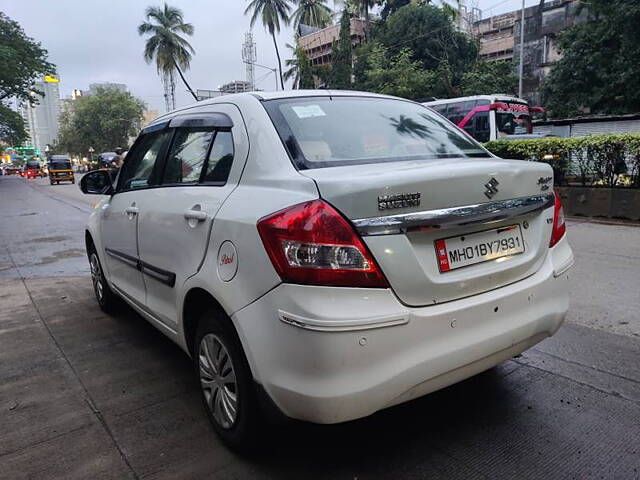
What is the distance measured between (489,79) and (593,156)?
75.8 feet

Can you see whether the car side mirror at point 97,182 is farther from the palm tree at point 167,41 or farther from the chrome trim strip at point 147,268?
the palm tree at point 167,41

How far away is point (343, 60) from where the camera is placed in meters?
36.9

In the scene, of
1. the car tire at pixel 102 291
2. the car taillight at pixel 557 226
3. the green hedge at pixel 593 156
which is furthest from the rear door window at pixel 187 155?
the green hedge at pixel 593 156

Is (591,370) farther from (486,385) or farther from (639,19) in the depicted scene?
(639,19)

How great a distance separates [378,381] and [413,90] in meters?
29.2

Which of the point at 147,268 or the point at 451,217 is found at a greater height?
the point at 451,217

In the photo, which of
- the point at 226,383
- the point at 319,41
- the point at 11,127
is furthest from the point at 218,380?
the point at 319,41

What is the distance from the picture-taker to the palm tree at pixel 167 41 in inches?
1720

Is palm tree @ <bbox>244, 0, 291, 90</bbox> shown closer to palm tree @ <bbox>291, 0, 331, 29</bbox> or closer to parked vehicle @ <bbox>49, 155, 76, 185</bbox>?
palm tree @ <bbox>291, 0, 331, 29</bbox>

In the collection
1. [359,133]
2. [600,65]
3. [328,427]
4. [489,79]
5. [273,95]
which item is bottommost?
[328,427]

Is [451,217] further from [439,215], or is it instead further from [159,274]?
[159,274]

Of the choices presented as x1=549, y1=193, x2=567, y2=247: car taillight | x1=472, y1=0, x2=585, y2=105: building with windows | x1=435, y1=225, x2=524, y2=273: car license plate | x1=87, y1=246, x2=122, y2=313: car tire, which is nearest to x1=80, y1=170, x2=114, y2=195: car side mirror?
x1=87, y1=246, x2=122, y2=313: car tire

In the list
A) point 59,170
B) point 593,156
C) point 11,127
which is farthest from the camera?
point 11,127

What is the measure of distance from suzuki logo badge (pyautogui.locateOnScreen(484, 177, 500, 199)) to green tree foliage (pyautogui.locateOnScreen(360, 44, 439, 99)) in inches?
1073
